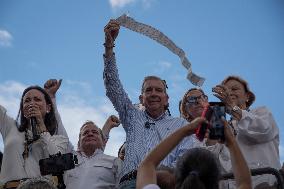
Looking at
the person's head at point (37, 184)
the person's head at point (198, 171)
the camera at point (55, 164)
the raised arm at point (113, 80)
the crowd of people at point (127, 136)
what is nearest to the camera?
the person's head at point (198, 171)

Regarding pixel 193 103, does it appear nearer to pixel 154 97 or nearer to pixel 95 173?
pixel 154 97

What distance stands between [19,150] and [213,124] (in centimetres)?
234

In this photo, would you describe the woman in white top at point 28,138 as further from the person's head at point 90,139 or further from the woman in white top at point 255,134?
the woman in white top at point 255,134

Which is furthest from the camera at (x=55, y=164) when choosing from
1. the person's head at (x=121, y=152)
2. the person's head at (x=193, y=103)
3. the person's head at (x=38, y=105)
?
the person's head at (x=193, y=103)

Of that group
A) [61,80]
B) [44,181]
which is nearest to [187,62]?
[61,80]

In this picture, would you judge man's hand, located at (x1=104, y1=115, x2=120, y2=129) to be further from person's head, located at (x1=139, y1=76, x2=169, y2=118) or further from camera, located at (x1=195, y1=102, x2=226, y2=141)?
camera, located at (x1=195, y1=102, x2=226, y2=141)

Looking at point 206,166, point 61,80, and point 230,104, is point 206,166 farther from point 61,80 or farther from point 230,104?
point 61,80

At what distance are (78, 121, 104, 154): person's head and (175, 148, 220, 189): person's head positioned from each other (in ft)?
9.21

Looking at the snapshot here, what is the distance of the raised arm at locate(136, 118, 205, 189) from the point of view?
291cm

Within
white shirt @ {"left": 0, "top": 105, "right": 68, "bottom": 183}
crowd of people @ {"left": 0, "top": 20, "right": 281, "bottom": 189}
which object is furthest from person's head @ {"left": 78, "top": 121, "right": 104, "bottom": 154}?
white shirt @ {"left": 0, "top": 105, "right": 68, "bottom": 183}

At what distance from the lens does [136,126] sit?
4949 mm

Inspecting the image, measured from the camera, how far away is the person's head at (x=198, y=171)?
270cm

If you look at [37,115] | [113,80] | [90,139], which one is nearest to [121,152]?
[90,139]

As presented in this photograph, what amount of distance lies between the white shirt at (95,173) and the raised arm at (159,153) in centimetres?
211
